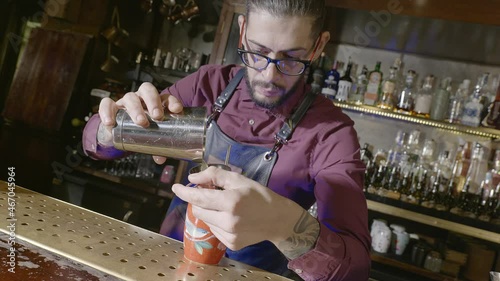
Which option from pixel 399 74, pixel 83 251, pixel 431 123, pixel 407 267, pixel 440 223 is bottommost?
pixel 407 267

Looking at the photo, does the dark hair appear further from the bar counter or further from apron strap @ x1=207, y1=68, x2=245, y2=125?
the bar counter

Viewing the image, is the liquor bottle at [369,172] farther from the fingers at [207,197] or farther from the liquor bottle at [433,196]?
the fingers at [207,197]

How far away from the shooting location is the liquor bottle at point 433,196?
2807 millimetres

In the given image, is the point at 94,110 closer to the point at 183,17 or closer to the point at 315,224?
the point at 183,17

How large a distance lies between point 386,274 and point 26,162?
3183 mm

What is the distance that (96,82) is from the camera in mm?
3891

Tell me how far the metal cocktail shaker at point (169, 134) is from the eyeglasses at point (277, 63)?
1.22 ft

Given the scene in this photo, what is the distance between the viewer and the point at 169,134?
1050 mm

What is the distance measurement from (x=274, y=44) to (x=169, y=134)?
473 mm

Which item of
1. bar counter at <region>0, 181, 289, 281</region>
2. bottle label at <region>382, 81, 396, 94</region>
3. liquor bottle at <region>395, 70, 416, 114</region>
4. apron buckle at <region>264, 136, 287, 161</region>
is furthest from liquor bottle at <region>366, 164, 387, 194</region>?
bar counter at <region>0, 181, 289, 281</region>

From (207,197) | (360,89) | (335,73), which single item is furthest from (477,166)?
(207,197)

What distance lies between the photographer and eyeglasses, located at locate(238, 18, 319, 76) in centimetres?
132

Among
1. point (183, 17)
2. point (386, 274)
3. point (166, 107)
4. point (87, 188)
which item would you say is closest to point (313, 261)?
point (166, 107)

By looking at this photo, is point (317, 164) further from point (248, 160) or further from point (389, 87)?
point (389, 87)
